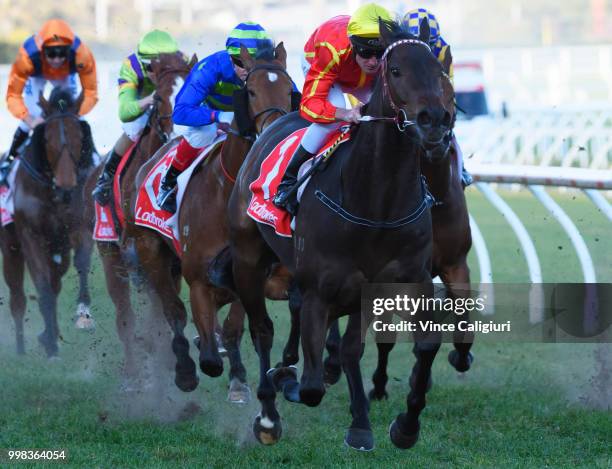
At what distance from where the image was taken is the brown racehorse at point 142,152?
6973mm

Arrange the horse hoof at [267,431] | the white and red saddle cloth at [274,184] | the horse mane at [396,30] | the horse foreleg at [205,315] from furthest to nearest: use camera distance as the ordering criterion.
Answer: the horse foreleg at [205,315], the horse hoof at [267,431], the white and red saddle cloth at [274,184], the horse mane at [396,30]

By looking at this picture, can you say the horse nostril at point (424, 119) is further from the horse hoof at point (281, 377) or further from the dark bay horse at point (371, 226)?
the horse hoof at point (281, 377)

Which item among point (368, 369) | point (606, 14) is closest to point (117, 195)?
point (368, 369)

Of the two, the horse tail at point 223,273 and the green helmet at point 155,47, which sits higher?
the green helmet at point 155,47

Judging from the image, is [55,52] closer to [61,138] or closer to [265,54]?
[61,138]

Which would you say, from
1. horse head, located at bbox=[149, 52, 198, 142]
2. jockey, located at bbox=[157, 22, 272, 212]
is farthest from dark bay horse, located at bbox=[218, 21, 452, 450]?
horse head, located at bbox=[149, 52, 198, 142]

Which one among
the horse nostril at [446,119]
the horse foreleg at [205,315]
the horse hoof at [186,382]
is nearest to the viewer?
the horse nostril at [446,119]

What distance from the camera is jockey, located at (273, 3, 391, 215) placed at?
472 centimetres

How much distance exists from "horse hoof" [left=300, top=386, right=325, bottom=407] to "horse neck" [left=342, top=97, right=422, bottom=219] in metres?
0.72

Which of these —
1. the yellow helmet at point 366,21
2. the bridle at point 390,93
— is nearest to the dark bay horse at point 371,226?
the bridle at point 390,93

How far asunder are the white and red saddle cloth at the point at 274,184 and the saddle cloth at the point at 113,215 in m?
2.07

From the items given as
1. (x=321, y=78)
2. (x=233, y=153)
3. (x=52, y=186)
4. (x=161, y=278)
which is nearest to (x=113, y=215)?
(x=161, y=278)

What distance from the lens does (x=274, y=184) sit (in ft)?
16.9
